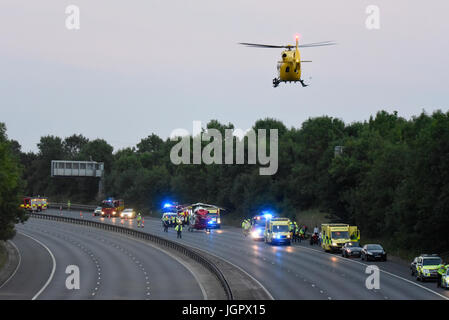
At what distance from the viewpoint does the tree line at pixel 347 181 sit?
61.3 metres

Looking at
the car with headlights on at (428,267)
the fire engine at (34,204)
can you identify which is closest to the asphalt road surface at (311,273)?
the car with headlights on at (428,267)

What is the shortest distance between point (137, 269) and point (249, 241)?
23526 mm

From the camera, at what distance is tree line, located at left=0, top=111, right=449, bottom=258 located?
61.3 meters

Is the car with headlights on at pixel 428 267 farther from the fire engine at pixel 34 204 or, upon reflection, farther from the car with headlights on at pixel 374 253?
the fire engine at pixel 34 204

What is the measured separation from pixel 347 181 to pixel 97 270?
39.9m

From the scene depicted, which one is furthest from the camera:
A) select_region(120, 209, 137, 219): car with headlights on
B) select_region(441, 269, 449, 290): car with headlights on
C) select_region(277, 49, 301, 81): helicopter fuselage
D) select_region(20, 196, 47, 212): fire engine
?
select_region(20, 196, 47, 212): fire engine

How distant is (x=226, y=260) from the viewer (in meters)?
60.9
